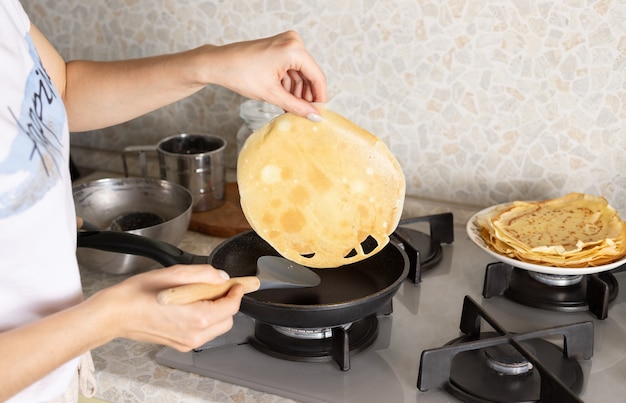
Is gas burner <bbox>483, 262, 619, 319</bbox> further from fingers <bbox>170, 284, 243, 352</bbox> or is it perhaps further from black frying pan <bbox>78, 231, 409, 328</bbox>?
fingers <bbox>170, 284, 243, 352</bbox>

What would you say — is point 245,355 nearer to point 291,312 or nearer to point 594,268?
point 291,312

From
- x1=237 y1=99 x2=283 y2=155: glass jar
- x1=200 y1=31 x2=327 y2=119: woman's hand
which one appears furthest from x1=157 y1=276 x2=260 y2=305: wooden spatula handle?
x1=237 y1=99 x2=283 y2=155: glass jar

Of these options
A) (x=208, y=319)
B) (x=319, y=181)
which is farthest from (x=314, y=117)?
(x=208, y=319)

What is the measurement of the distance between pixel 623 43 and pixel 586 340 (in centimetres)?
53

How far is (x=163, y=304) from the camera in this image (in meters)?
0.65

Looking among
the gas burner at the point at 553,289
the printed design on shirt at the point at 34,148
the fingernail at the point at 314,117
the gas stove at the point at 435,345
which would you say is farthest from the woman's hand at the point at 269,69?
the gas burner at the point at 553,289

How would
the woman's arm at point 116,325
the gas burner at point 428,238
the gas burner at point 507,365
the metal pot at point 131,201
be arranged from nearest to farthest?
the woman's arm at point 116,325 → the gas burner at point 507,365 → the gas burner at point 428,238 → the metal pot at point 131,201

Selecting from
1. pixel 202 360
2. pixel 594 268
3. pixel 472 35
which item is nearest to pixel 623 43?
pixel 472 35

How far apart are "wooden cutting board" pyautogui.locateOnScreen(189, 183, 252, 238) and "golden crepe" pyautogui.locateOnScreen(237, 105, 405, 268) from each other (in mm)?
419

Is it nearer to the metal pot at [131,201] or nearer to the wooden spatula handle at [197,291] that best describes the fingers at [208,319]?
the wooden spatula handle at [197,291]

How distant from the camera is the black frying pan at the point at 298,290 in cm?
88

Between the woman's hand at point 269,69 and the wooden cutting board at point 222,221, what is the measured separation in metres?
0.46

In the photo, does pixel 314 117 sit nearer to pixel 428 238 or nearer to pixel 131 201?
pixel 428 238

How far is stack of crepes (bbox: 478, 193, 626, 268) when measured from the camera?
1028 millimetres
